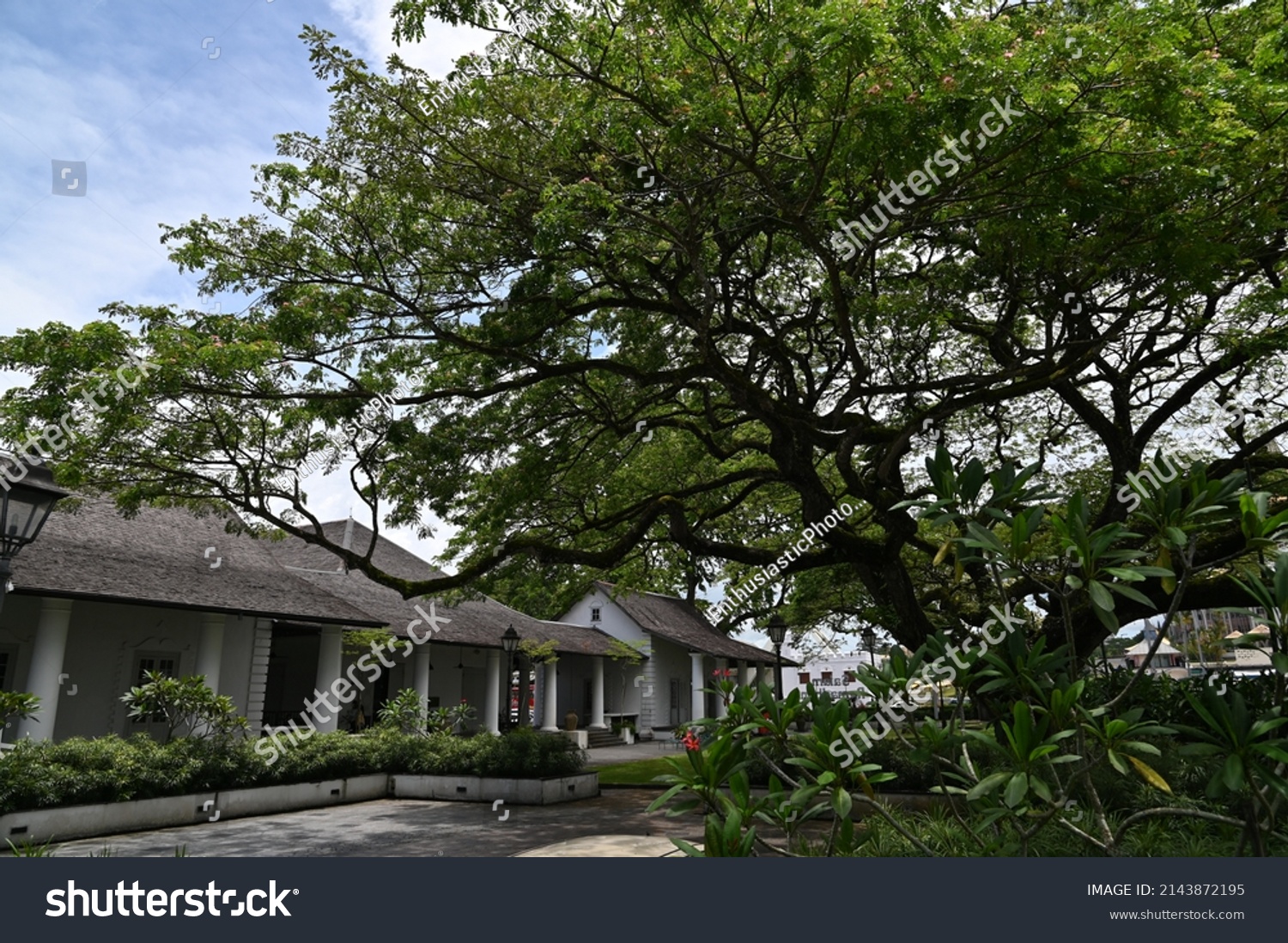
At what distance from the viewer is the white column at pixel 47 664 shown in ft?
49.6

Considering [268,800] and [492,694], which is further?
[492,694]

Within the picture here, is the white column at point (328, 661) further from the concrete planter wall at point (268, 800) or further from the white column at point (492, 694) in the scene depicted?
the white column at point (492, 694)

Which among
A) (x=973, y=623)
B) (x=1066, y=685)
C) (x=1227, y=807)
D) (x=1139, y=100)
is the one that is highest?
(x=1139, y=100)

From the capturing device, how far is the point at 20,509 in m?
8.26

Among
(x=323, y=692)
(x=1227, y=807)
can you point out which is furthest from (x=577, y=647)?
(x=1227, y=807)

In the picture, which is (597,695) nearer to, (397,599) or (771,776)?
(397,599)

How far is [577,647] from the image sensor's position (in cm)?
3070

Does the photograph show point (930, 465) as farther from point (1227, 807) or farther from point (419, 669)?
point (419, 669)

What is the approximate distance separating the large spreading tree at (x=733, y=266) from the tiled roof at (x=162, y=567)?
419cm

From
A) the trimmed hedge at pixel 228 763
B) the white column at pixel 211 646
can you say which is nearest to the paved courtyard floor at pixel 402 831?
the trimmed hedge at pixel 228 763

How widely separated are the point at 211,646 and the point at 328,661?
132 inches

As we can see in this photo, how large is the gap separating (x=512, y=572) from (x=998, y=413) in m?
10.1

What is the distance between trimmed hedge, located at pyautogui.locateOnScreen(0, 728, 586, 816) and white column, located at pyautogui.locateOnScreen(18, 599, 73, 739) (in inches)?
39.5

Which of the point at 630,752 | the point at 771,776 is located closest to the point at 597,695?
the point at 630,752
